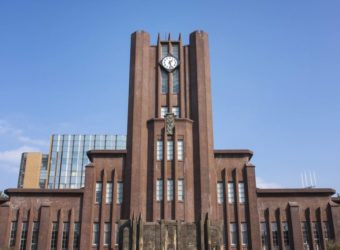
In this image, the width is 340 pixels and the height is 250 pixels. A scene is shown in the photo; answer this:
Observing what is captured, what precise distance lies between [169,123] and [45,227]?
15091 millimetres

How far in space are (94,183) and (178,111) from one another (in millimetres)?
10979

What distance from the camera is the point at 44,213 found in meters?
37.9

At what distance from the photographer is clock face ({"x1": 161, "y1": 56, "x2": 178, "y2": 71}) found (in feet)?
141

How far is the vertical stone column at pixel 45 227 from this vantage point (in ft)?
121

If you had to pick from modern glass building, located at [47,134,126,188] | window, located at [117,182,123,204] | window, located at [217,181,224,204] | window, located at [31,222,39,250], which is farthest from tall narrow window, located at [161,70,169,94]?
modern glass building, located at [47,134,126,188]

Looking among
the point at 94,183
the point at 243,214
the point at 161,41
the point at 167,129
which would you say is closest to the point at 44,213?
the point at 94,183

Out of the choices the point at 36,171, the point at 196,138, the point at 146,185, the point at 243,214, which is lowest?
the point at 243,214

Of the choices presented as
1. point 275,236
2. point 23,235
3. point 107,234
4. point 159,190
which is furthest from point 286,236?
point 23,235

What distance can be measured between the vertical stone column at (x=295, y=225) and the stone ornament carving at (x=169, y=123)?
43.6 ft

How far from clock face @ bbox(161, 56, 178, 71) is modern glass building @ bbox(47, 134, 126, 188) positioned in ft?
194

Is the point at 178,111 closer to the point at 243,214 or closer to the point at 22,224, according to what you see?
the point at 243,214

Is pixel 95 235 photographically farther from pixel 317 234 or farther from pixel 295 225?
pixel 317 234

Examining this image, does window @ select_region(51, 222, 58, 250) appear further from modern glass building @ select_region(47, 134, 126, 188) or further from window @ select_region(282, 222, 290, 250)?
modern glass building @ select_region(47, 134, 126, 188)

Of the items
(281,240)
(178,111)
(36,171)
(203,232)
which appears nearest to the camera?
(203,232)
